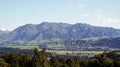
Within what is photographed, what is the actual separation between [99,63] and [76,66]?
7905 mm

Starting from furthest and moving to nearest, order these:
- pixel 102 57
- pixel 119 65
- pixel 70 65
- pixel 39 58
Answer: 1. pixel 70 65
2. pixel 102 57
3. pixel 119 65
4. pixel 39 58

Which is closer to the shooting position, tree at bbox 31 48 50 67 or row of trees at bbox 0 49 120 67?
tree at bbox 31 48 50 67

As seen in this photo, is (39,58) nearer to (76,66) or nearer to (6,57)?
(76,66)

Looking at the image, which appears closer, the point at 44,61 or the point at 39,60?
the point at 39,60

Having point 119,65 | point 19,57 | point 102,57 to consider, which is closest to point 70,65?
point 102,57

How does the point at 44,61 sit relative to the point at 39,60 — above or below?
below

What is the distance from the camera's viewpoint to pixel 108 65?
89.1 m

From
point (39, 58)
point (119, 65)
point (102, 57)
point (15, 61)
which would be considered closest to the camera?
point (39, 58)

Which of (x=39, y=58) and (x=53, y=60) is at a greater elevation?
(x=39, y=58)

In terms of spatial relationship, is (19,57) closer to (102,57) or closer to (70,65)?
(70,65)

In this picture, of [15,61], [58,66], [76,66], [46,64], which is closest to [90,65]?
[76,66]

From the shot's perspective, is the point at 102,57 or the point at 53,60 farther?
the point at 53,60

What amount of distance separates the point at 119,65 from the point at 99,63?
6.95 meters

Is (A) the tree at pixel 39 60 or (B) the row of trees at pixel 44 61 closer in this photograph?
(A) the tree at pixel 39 60
